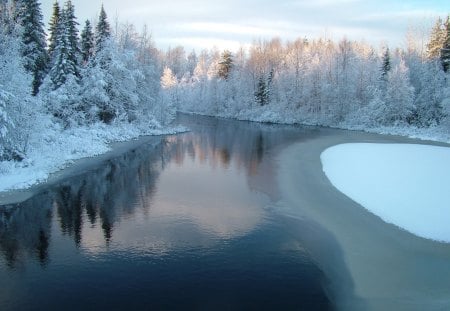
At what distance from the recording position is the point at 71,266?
459 inches

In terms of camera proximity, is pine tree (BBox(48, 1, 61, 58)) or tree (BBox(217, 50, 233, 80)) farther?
tree (BBox(217, 50, 233, 80))

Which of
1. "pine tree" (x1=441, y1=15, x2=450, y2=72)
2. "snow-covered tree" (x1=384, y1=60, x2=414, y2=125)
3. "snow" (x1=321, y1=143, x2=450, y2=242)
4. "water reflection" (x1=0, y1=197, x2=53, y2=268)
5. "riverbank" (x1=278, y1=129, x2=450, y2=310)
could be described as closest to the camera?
"riverbank" (x1=278, y1=129, x2=450, y2=310)

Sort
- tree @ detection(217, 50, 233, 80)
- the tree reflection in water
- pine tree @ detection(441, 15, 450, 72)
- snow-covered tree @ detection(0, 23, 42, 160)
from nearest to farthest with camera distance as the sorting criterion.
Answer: the tree reflection in water
snow-covered tree @ detection(0, 23, 42, 160)
pine tree @ detection(441, 15, 450, 72)
tree @ detection(217, 50, 233, 80)

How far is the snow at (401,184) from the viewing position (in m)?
→ 15.7

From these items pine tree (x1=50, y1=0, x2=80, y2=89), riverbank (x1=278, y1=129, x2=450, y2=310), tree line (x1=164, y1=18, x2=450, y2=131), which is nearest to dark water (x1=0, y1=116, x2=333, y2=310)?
riverbank (x1=278, y1=129, x2=450, y2=310)

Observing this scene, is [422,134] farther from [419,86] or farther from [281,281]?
[281,281]

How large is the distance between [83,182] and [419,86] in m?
57.4

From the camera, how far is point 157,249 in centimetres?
1302

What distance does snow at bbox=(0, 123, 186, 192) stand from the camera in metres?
20.5

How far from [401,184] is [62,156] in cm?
2038

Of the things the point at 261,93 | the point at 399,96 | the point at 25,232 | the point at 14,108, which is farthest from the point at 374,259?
the point at 261,93

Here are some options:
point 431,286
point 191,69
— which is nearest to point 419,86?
point 431,286

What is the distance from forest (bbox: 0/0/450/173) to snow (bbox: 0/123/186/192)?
148mm

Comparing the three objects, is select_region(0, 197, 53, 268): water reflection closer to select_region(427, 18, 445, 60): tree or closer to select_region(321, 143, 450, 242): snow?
select_region(321, 143, 450, 242): snow
